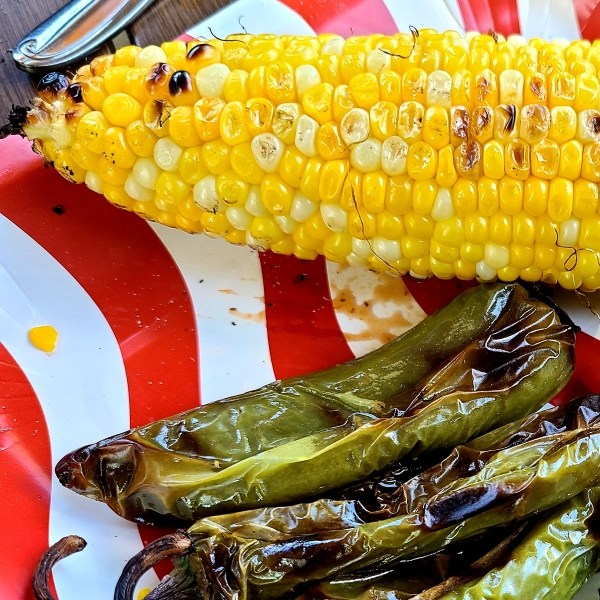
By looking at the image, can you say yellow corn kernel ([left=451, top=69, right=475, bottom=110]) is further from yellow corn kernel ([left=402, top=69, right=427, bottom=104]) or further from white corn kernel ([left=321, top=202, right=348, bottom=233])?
Result: white corn kernel ([left=321, top=202, right=348, bottom=233])

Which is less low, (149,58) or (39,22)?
(39,22)

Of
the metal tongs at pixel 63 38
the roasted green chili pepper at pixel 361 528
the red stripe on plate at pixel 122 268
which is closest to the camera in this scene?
the roasted green chili pepper at pixel 361 528

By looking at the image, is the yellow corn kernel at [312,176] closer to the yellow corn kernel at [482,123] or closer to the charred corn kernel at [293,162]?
the charred corn kernel at [293,162]

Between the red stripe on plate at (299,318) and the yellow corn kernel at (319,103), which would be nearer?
the yellow corn kernel at (319,103)

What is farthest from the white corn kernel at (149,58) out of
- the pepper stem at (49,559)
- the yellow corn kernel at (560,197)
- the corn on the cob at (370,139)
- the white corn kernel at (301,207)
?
the pepper stem at (49,559)

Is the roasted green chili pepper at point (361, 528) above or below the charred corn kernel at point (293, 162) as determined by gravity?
below

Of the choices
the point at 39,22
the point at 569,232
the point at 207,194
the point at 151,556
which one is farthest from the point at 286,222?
the point at 39,22

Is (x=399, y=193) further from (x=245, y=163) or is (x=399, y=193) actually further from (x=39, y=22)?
(x=39, y=22)
